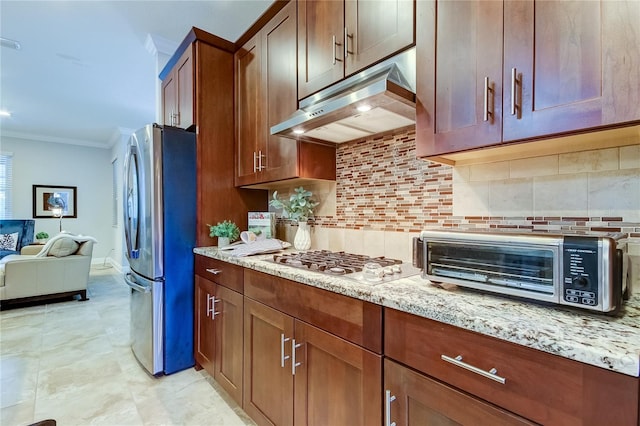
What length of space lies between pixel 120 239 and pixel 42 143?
2625 millimetres

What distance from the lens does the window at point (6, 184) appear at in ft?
18.9

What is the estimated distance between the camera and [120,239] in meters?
5.95

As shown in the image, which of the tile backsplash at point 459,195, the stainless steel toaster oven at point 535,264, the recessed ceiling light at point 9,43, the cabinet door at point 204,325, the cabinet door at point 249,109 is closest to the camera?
the stainless steel toaster oven at point 535,264

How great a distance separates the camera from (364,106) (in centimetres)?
131

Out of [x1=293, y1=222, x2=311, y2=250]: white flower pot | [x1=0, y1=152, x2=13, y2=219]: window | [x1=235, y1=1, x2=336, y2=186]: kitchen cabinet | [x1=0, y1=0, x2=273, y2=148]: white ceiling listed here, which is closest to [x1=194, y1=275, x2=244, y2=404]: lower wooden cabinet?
[x1=293, y1=222, x2=311, y2=250]: white flower pot

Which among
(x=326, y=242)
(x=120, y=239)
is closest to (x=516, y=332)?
(x=326, y=242)

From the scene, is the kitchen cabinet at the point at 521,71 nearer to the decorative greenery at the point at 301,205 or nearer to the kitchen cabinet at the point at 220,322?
the decorative greenery at the point at 301,205

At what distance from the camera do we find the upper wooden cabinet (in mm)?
1294

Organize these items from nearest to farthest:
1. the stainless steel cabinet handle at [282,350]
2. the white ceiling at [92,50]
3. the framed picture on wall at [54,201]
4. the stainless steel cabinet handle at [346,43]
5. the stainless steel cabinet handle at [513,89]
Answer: the stainless steel cabinet handle at [513,89] < the stainless steel cabinet handle at [282,350] < the stainless steel cabinet handle at [346,43] < the white ceiling at [92,50] < the framed picture on wall at [54,201]

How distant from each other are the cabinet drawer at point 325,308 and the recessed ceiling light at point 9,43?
3.38 metres

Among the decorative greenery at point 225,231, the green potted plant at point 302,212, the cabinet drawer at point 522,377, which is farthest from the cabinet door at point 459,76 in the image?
the decorative greenery at point 225,231

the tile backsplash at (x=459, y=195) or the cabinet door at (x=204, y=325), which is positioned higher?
the tile backsplash at (x=459, y=195)

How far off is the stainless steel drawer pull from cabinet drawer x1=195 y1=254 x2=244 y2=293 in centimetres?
117

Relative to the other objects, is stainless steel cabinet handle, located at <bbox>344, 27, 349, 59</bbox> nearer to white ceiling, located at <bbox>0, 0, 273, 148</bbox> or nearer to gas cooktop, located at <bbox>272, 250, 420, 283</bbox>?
gas cooktop, located at <bbox>272, 250, 420, 283</bbox>
